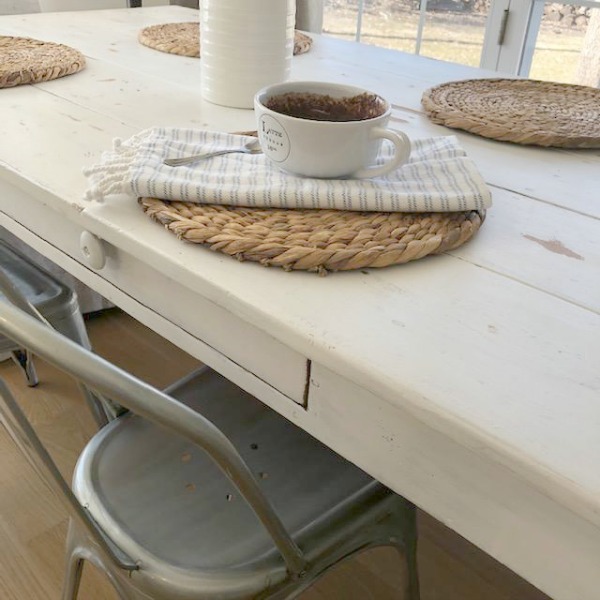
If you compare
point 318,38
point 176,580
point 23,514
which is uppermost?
point 318,38

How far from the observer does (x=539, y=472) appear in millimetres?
416

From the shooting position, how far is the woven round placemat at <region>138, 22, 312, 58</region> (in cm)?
132

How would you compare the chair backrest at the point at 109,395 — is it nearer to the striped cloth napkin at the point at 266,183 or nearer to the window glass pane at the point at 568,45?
the striped cloth napkin at the point at 266,183

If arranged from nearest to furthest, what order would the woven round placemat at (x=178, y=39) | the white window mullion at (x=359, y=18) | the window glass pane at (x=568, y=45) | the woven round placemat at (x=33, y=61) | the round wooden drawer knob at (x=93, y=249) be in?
the round wooden drawer knob at (x=93, y=249) < the woven round placemat at (x=33, y=61) < the woven round placemat at (x=178, y=39) < the window glass pane at (x=568, y=45) < the white window mullion at (x=359, y=18)

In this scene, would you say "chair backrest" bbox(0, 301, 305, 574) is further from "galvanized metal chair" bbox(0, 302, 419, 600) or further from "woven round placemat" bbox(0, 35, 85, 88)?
"woven round placemat" bbox(0, 35, 85, 88)

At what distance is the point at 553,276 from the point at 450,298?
11cm

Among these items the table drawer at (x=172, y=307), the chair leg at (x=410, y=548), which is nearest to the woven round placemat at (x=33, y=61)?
the table drawer at (x=172, y=307)

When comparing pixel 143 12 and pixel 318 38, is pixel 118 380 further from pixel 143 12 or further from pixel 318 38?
pixel 143 12

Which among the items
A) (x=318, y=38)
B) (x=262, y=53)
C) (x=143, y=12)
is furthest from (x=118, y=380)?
(x=143, y=12)

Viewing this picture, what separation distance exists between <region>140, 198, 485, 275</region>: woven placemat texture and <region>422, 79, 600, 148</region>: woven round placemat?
30cm

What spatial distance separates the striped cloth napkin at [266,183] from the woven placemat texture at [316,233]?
0.03 feet

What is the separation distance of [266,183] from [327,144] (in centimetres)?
7

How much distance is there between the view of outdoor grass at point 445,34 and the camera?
215 centimetres

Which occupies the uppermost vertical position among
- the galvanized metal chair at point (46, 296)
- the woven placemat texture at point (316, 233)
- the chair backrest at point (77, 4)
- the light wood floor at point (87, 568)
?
the woven placemat texture at point (316, 233)
